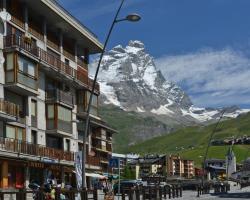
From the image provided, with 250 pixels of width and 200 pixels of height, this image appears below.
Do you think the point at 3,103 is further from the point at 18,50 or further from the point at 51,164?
the point at 51,164

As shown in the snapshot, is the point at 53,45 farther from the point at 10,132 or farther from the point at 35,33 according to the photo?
the point at 10,132

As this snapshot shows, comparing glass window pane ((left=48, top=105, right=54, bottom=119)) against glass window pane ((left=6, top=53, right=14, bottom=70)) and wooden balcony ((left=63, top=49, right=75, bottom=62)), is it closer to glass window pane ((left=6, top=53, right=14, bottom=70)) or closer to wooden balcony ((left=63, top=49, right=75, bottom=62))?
wooden balcony ((left=63, top=49, right=75, bottom=62))

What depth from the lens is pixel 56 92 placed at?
54.7 metres

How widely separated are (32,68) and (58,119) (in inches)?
266

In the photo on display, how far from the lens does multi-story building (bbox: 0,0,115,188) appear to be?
46656 mm

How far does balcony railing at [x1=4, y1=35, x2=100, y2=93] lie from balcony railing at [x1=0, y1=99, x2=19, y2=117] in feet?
14.5

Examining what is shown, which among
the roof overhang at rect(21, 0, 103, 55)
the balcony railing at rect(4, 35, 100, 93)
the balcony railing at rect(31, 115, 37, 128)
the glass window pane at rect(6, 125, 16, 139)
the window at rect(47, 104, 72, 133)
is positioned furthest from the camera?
the window at rect(47, 104, 72, 133)

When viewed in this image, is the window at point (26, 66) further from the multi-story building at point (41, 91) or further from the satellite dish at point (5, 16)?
the satellite dish at point (5, 16)

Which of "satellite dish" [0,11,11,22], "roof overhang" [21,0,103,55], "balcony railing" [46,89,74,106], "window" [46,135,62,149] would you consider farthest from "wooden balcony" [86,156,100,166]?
"satellite dish" [0,11,11,22]

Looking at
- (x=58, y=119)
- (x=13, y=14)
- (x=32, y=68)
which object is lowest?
(x=58, y=119)

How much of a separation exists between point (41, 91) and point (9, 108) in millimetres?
8057

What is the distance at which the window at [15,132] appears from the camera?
4672 cm

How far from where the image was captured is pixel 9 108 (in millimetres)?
45469

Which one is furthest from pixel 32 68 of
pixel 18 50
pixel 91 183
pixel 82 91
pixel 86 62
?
pixel 91 183
